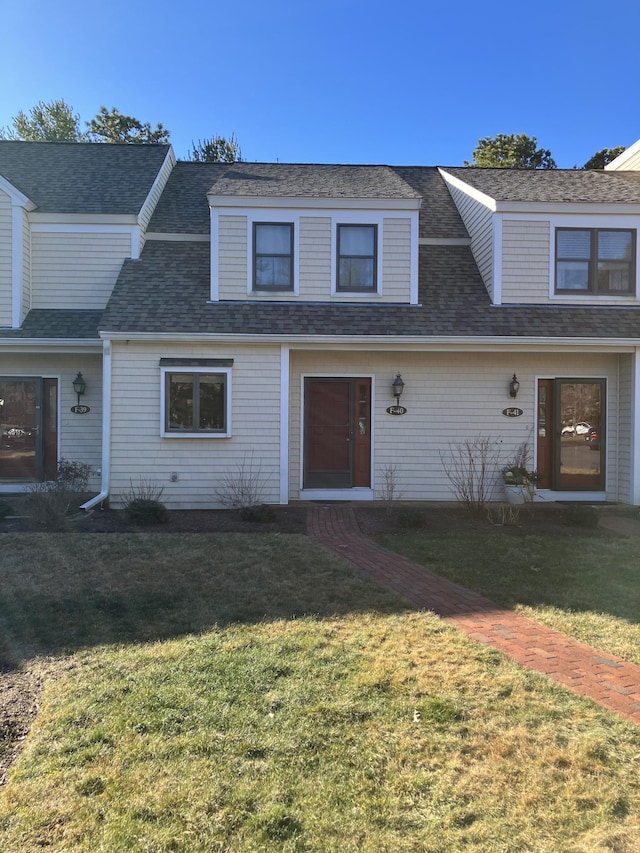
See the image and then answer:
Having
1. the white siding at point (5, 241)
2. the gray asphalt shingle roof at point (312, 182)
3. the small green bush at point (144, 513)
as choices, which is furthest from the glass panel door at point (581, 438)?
the white siding at point (5, 241)

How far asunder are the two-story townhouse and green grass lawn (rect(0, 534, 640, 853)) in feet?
17.1

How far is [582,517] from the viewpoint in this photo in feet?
28.0

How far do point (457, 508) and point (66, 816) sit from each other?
844 cm

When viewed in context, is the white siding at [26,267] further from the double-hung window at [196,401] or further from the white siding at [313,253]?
the white siding at [313,253]

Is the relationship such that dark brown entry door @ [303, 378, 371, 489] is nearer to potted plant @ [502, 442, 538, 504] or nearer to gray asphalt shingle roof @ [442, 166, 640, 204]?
potted plant @ [502, 442, 538, 504]

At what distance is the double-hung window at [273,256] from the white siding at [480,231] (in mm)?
3872

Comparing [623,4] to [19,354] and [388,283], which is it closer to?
[388,283]

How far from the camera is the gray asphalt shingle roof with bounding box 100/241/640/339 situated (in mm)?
9945

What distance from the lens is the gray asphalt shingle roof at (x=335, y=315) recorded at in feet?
32.6

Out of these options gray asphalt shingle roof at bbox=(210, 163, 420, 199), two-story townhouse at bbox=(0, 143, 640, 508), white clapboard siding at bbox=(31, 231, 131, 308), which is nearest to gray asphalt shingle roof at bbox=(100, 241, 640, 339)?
two-story townhouse at bbox=(0, 143, 640, 508)

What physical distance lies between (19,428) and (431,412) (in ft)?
26.2

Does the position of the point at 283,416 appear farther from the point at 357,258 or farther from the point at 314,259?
the point at 357,258

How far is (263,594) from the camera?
5.42 metres

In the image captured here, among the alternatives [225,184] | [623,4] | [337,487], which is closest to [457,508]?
[337,487]
